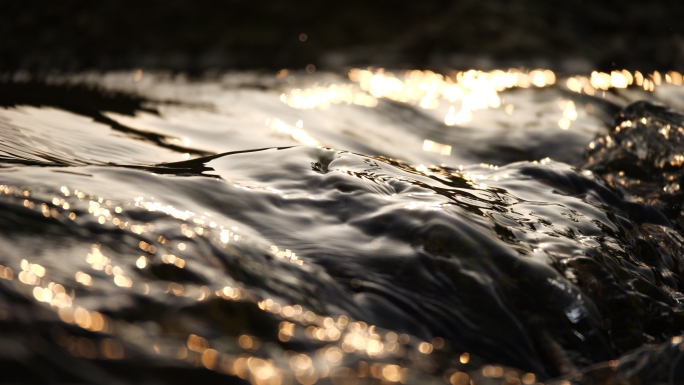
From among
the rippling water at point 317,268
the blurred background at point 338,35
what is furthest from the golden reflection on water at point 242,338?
the blurred background at point 338,35

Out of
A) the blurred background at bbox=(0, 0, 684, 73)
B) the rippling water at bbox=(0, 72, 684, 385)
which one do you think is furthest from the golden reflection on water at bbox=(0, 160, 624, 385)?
the blurred background at bbox=(0, 0, 684, 73)

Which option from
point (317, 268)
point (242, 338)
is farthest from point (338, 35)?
point (242, 338)

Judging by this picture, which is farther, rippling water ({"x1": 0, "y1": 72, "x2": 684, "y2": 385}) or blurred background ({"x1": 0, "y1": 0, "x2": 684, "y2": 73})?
blurred background ({"x1": 0, "y1": 0, "x2": 684, "y2": 73})

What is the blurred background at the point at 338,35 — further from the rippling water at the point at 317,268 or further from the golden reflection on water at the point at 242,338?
the golden reflection on water at the point at 242,338

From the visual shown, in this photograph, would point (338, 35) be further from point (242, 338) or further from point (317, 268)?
point (242, 338)

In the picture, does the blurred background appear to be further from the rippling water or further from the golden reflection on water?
the golden reflection on water

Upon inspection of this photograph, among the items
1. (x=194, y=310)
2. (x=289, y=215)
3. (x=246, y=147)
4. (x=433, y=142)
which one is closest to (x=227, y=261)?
Result: (x=194, y=310)

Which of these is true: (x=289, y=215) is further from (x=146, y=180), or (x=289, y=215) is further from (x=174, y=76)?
(x=174, y=76)
